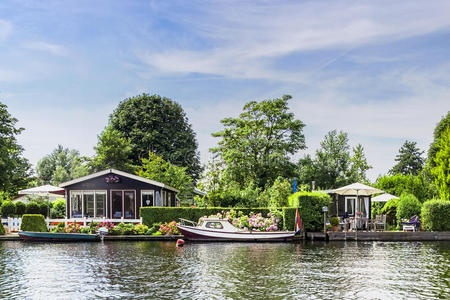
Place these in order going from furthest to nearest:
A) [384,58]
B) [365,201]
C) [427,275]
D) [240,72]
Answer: [365,201], [240,72], [384,58], [427,275]

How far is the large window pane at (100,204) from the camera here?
1453 inches

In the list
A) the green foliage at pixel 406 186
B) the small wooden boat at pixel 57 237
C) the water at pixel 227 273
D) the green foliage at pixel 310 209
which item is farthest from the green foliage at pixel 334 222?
the small wooden boat at pixel 57 237

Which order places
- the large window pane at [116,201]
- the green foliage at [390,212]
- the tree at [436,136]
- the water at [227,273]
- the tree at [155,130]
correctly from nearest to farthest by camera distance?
the water at [227,273] → the green foliage at [390,212] → the large window pane at [116,201] → the tree at [436,136] → the tree at [155,130]

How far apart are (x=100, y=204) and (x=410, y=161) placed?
5578cm


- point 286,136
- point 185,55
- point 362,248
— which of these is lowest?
point 362,248

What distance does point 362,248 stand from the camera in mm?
25422

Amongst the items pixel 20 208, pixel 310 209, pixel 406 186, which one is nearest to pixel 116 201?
pixel 20 208

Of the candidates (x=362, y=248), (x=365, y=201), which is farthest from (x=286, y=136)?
(x=362, y=248)

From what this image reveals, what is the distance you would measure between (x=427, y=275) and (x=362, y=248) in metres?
9.31

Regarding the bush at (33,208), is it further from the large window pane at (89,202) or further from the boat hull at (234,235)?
the boat hull at (234,235)

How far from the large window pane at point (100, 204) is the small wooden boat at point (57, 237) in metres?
6.22

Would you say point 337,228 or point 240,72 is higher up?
point 240,72

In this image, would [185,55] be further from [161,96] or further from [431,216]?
[161,96]

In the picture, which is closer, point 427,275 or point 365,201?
point 427,275
